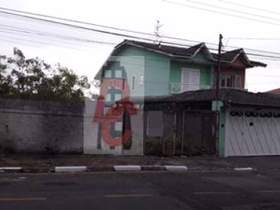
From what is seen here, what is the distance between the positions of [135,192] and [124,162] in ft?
27.8

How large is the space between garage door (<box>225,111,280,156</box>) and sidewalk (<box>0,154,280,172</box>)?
1.98 m

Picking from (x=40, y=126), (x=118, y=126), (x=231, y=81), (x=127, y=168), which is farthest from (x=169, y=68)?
(x=127, y=168)

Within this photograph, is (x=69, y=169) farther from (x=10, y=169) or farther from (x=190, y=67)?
(x=190, y=67)

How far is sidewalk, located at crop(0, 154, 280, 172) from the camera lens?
19656 millimetres

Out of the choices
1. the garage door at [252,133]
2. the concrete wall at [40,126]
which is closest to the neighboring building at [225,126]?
the garage door at [252,133]

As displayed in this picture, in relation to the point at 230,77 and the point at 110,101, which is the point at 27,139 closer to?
the point at 110,101

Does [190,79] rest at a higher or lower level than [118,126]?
higher

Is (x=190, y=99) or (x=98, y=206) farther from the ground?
(x=190, y=99)

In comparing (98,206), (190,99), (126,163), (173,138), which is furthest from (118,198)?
(190,99)

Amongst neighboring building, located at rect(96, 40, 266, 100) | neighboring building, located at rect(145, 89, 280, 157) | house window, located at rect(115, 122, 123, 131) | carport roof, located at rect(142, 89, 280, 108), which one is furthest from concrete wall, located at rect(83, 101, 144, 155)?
neighboring building, located at rect(96, 40, 266, 100)

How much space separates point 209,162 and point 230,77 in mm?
19902

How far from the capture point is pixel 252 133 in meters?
29.2

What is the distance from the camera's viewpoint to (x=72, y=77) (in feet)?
141

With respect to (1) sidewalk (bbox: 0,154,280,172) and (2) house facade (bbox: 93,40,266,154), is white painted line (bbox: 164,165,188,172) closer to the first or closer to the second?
(1) sidewalk (bbox: 0,154,280,172)
